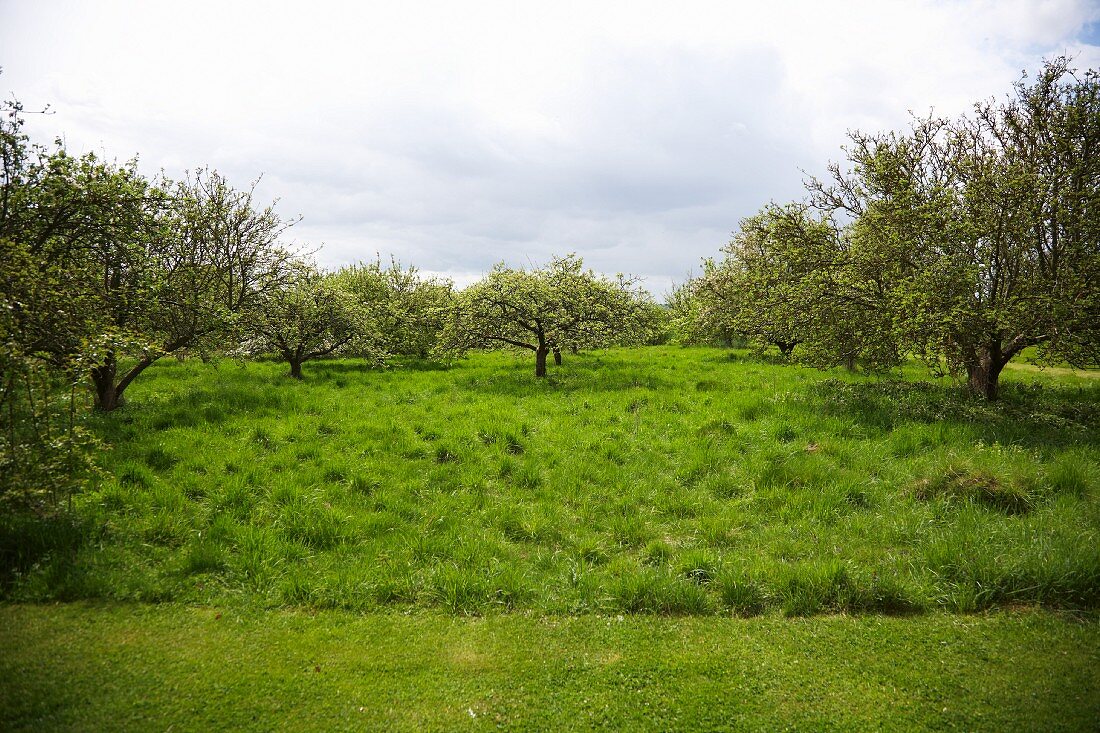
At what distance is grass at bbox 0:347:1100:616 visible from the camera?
6.42 m

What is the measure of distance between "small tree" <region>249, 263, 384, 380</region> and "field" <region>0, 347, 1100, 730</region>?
266 inches

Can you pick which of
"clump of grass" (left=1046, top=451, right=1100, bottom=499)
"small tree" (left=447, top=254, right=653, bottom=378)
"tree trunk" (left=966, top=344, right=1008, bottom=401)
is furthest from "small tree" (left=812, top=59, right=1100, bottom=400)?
"small tree" (left=447, top=254, right=653, bottom=378)

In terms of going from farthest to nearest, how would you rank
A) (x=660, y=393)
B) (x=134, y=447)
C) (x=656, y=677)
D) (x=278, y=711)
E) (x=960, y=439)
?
1. (x=660, y=393)
2. (x=960, y=439)
3. (x=134, y=447)
4. (x=656, y=677)
5. (x=278, y=711)

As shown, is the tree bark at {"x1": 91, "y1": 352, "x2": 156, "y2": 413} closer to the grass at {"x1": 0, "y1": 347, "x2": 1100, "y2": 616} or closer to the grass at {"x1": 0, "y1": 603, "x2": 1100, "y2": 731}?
the grass at {"x1": 0, "y1": 347, "x2": 1100, "y2": 616}

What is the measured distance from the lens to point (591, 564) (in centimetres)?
734

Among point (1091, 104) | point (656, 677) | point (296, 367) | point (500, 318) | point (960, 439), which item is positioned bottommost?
point (656, 677)

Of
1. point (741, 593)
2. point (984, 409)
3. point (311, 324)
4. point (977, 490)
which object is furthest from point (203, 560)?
point (984, 409)

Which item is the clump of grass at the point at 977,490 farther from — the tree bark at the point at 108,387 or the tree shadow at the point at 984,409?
the tree bark at the point at 108,387

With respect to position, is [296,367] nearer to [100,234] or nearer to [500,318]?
[500,318]

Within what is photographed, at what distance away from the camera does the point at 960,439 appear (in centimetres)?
1160

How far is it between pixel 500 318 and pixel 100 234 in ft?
42.3

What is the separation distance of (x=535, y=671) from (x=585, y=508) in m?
4.05

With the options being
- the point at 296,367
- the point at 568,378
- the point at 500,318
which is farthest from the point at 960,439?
the point at 296,367

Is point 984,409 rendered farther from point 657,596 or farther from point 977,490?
point 657,596
